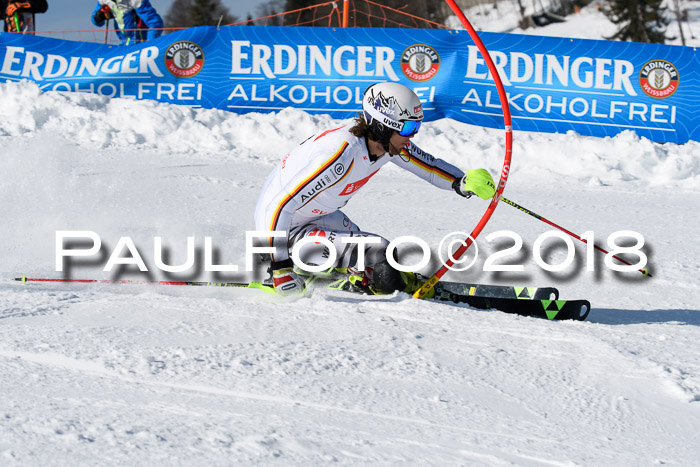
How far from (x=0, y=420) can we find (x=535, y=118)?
9769mm

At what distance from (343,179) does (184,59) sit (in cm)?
720

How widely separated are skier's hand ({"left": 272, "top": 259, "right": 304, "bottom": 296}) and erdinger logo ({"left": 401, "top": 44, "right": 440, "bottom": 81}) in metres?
7.24

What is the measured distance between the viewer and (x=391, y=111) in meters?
4.49

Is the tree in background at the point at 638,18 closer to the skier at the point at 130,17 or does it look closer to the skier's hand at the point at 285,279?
the skier at the point at 130,17

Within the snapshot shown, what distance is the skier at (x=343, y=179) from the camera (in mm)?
4504

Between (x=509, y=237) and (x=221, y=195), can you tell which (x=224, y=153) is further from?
(x=509, y=237)

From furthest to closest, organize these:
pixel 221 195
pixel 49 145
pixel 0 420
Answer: pixel 49 145 → pixel 221 195 → pixel 0 420

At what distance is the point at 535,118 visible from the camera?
11.2 m

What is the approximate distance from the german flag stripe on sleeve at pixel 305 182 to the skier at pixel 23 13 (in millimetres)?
9430

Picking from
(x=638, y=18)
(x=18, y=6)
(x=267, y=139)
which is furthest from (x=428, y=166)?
(x=638, y=18)

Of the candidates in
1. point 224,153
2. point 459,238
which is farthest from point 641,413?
point 224,153

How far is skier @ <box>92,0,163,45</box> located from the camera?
1165cm

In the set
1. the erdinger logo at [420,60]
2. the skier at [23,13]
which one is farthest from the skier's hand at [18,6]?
the erdinger logo at [420,60]

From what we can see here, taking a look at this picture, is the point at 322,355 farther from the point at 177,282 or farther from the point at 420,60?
the point at 420,60
